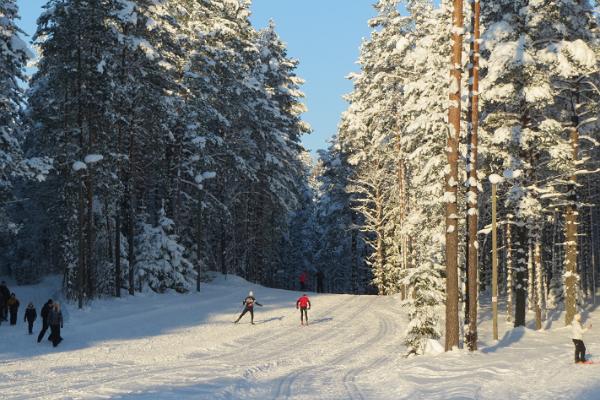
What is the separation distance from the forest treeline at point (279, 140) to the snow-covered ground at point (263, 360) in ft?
6.74

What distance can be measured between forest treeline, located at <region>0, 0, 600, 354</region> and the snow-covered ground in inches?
80.9

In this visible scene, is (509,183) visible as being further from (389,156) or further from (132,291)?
(132,291)

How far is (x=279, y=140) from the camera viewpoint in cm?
4734

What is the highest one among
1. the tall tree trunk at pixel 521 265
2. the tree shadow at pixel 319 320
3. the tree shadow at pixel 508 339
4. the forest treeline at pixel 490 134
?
the forest treeline at pixel 490 134

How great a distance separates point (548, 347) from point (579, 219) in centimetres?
2507

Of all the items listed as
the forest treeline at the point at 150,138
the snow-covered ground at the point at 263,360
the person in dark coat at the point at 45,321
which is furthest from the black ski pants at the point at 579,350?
the forest treeline at the point at 150,138

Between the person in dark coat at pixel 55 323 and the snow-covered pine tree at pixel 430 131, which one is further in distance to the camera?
the snow-covered pine tree at pixel 430 131

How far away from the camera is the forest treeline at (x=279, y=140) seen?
21594 mm

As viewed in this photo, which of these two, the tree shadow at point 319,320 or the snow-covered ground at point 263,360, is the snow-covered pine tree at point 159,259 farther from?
the tree shadow at point 319,320

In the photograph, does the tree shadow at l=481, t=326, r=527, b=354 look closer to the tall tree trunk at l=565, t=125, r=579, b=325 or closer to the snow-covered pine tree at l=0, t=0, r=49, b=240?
the tall tree trunk at l=565, t=125, r=579, b=325

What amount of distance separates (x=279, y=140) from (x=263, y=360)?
101 ft

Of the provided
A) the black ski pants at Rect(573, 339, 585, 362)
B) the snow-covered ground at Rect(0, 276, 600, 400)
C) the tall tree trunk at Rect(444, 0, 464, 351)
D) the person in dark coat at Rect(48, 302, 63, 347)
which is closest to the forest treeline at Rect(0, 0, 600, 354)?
the tall tree trunk at Rect(444, 0, 464, 351)

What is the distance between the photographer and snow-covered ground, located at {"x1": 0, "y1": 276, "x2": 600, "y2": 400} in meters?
12.8

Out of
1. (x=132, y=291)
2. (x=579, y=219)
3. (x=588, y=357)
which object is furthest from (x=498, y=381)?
(x=579, y=219)
